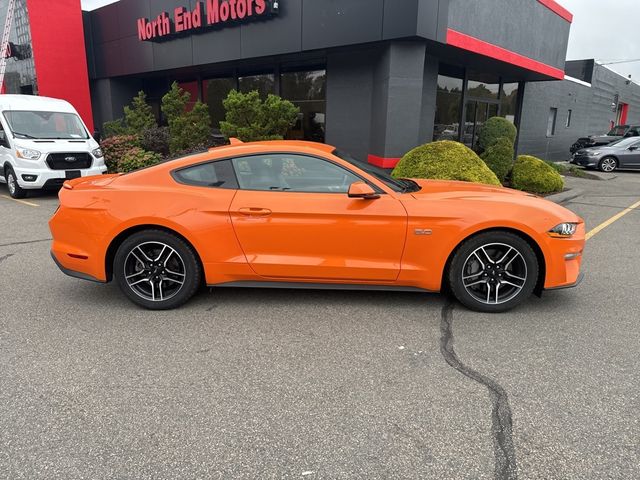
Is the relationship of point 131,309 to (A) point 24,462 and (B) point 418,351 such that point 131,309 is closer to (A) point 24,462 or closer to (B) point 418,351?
(A) point 24,462

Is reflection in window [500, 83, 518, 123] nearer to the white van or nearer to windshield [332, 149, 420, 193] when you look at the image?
the white van

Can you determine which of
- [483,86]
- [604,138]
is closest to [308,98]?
[483,86]

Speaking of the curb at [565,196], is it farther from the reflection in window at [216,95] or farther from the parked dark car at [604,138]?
the parked dark car at [604,138]

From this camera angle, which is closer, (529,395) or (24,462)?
→ (24,462)

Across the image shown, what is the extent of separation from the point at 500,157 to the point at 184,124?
8392mm

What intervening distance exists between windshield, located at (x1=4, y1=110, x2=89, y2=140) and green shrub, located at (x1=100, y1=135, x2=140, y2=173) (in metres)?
1.81

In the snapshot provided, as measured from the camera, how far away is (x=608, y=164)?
17875mm

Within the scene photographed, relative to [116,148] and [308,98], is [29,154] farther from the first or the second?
[308,98]

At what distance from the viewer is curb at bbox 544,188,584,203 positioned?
1040 cm

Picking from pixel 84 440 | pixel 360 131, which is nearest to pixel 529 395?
pixel 84 440

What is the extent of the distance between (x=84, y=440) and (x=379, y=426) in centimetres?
157

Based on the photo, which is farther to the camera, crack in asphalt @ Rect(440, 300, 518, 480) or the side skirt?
the side skirt

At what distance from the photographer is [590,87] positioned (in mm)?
24062

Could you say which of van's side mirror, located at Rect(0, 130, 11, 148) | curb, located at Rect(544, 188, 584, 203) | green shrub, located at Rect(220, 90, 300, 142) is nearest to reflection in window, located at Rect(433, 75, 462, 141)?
curb, located at Rect(544, 188, 584, 203)
